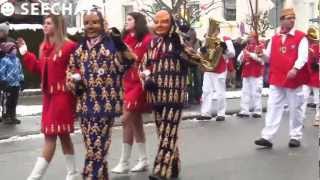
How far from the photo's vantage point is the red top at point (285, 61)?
31.3ft

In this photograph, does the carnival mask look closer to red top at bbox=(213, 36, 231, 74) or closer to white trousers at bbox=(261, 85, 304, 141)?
white trousers at bbox=(261, 85, 304, 141)

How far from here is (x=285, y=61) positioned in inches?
377

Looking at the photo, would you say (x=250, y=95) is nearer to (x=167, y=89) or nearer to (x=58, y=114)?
(x=167, y=89)

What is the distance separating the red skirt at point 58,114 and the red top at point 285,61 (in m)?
3.62

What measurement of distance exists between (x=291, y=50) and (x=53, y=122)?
392 cm

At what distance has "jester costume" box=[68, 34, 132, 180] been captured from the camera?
678cm

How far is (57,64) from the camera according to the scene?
7.04 m

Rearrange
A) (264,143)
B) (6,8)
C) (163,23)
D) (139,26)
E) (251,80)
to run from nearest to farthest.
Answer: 1. (163,23)
2. (139,26)
3. (264,143)
4. (251,80)
5. (6,8)

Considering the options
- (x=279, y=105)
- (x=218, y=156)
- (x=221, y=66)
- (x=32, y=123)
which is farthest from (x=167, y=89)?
(x=221, y=66)

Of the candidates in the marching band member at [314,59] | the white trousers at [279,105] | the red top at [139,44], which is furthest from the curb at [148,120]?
the red top at [139,44]

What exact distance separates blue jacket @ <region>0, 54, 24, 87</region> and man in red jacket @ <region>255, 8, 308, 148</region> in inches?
208

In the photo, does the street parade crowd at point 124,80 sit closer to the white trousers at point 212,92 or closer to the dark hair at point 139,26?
the dark hair at point 139,26

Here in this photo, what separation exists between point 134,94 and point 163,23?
92cm

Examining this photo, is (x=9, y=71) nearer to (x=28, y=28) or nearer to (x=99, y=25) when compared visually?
(x=99, y=25)
